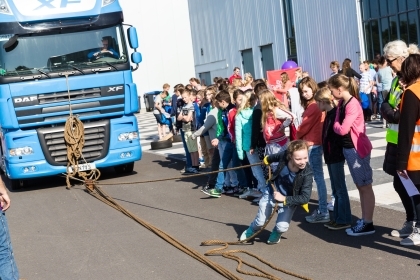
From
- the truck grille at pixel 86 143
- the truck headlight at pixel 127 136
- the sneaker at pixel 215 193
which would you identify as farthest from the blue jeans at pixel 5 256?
the truck headlight at pixel 127 136

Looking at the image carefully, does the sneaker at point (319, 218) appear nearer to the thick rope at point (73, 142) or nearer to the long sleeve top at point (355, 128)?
the long sleeve top at point (355, 128)

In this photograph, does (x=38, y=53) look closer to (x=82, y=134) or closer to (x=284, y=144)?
(x=82, y=134)

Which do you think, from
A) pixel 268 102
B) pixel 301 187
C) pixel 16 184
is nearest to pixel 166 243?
pixel 301 187

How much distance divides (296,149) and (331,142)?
0.86 meters

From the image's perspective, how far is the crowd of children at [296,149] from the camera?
25.9ft

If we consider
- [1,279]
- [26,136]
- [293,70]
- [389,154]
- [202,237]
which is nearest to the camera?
[1,279]

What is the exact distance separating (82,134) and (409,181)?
8233 millimetres

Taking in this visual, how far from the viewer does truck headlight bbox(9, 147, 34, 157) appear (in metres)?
13.6

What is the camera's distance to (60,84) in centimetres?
1376

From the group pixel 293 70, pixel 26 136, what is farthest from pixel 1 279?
pixel 293 70

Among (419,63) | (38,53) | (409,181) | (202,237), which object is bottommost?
(202,237)

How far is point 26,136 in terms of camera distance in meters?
13.7

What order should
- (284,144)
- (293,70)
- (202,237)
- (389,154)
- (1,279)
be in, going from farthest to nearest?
(293,70) < (284,144) < (202,237) < (389,154) < (1,279)

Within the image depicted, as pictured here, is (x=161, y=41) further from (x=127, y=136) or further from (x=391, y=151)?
(x=391, y=151)
